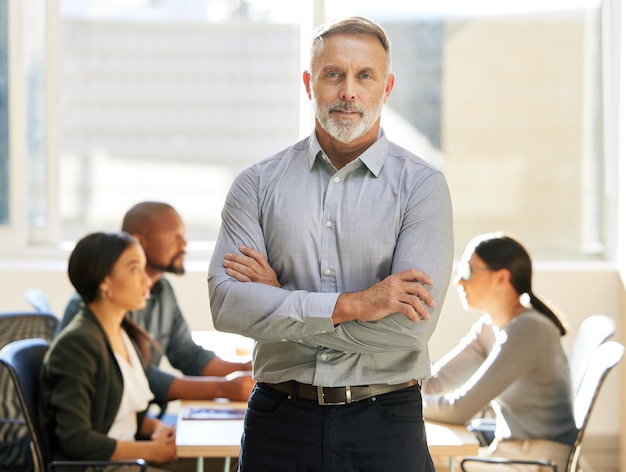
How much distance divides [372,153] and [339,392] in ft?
1.64

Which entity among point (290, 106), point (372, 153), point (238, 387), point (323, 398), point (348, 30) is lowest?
point (238, 387)

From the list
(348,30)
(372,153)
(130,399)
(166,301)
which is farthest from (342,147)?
(166,301)

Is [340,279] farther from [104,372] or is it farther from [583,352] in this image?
[583,352]

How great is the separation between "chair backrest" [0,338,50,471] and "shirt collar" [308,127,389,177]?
132cm

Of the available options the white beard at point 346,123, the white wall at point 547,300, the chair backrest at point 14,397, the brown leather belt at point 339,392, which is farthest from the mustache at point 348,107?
the white wall at point 547,300

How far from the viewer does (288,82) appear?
562 cm

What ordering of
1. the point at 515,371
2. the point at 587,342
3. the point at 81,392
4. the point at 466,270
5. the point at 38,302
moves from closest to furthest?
the point at 81,392 < the point at 515,371 < the point at 466,270 < the point at 587,342 < the point at 38,302

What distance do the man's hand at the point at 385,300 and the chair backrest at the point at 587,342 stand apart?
191cm

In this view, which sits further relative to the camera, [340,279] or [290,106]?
[290,106]

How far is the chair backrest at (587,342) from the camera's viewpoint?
3680 mm

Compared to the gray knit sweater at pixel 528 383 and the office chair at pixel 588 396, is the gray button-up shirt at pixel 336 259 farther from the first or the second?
the gray knit sweater at pixel 528 383

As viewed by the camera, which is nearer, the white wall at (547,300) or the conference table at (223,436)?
the conference table at (223,436)

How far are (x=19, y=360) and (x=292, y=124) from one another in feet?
9.69

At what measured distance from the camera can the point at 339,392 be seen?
1950 mm
